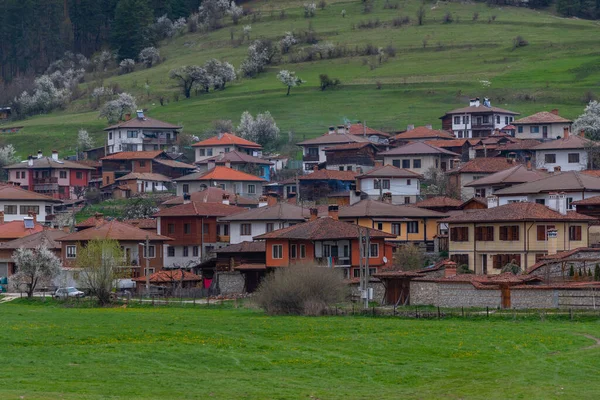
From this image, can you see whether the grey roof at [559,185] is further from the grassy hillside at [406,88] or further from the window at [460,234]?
the grassy hillside at [406,88]

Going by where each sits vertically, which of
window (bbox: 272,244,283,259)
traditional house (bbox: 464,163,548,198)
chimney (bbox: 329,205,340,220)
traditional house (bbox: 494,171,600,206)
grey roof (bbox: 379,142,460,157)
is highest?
grey roof (bbox: 379,142,460,157)

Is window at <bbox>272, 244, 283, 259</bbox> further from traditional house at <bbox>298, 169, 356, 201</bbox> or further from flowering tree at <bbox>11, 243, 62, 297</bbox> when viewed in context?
traditional house at <bbox>298, 169, 356, 201</bbox>

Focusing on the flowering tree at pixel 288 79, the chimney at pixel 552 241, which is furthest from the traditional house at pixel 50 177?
the chimney at pixel 552 241

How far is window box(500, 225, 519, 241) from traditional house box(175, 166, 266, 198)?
47654mm

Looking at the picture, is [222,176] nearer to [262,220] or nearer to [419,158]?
[419,158]

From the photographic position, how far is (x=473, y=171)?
110188mm

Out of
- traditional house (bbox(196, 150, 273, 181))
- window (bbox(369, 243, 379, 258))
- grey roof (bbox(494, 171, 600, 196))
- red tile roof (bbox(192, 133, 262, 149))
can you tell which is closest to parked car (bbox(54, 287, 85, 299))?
window (bbox(369, 243, 379, 258))

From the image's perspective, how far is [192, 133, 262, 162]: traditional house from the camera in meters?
141

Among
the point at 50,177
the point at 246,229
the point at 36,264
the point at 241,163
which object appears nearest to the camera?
the point at 36,264

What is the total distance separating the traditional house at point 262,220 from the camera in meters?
95.8

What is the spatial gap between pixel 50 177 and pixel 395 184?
138 feet

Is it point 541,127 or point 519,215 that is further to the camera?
point 541,127

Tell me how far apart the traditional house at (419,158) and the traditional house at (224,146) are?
2166 cm

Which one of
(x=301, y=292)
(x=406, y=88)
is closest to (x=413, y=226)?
(x=301, y=292)
